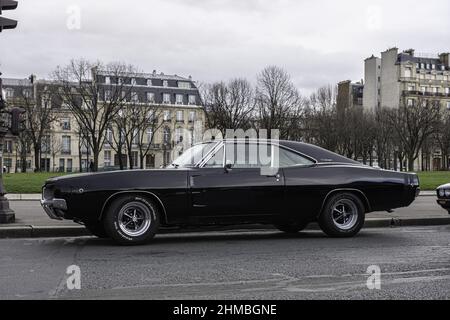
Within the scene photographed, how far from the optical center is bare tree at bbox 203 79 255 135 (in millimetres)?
55469

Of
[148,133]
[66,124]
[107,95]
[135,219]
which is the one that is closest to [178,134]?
[148,133]

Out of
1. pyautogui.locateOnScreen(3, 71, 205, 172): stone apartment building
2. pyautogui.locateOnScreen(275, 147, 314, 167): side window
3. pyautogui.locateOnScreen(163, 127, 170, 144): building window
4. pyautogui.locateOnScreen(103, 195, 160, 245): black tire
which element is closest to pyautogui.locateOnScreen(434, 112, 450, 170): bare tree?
pyautogui.locateOnScreen(3, 71, 205, 172): stone apartment building

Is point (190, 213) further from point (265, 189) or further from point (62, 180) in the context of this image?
point (62, 180)

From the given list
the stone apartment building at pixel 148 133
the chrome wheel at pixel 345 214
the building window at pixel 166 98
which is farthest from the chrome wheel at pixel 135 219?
the building window at pixel 166 98

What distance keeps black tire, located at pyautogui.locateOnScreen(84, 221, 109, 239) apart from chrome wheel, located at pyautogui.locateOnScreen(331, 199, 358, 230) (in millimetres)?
3695

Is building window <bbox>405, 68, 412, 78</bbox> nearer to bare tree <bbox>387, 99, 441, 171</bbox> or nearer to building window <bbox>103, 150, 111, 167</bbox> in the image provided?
bare tree <bbox>387, 99, 441, 171</bbox>

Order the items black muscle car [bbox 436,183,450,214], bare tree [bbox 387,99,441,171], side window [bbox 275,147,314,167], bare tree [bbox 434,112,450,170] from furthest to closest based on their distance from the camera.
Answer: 1. bare tree [bbox 434,112,450,170]
2. bare tree [bbox 387,99,441,171]
3. black muscle car [bbox 436,183,450,214]
4. side window [bbox 275,147,314,167]

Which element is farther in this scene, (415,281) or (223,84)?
(223,84)

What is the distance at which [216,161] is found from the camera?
8836 mm

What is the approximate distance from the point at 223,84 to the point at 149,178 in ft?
166

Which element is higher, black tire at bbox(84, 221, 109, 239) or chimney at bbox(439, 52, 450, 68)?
chimney at bbox(439, 52, 450, 68)

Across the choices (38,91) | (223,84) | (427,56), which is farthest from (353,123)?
(427,56)

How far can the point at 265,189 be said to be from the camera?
8.82 meters

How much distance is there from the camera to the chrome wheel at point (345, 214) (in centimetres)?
935
